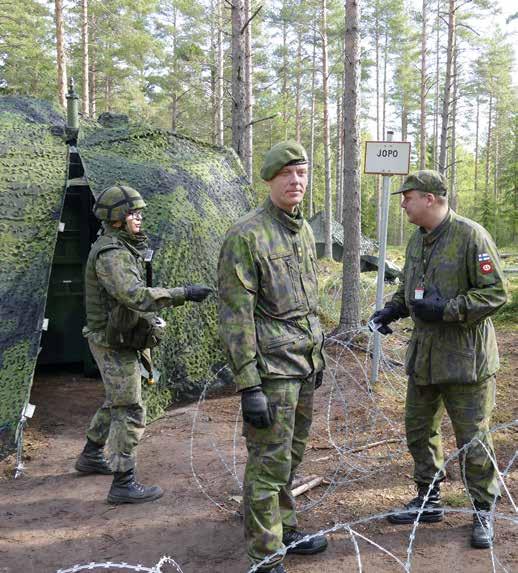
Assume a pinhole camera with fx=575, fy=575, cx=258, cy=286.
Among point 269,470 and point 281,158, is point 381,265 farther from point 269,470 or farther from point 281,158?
point 269,470

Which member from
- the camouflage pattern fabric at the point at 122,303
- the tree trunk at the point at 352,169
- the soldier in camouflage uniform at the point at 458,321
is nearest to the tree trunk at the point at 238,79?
the tree trunk at the point at 352,169

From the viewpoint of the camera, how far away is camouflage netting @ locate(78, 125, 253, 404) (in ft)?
18.6

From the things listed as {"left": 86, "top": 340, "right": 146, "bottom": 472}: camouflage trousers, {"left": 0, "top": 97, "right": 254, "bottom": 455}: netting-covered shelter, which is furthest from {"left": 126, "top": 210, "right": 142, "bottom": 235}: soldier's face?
{"left": 0, "top": 97, "right": 254, "bottom": 455}: netting-covered shelter

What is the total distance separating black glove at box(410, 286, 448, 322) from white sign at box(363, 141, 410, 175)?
272 cm

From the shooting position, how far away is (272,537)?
9.14 feet

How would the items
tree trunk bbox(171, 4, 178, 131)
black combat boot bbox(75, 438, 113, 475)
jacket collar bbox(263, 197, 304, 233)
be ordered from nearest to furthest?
jacket collar bbox(263, 197, 304, 233) → black combat boot bbox(75, 438, 113, 475) → tree trunk bbox(171, 4, 178, 131)

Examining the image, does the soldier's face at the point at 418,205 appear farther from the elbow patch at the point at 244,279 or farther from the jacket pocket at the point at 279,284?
the elbow patch at the point at 244,279

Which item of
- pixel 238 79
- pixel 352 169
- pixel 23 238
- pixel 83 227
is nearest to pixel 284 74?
pixel 238 79

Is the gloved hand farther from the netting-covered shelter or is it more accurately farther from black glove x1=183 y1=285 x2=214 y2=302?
the netting-covered shelter

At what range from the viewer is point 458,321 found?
3.12m

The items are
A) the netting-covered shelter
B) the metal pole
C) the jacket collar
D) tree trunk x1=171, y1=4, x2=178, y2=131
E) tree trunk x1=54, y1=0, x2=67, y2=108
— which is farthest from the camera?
tree trunk x1=171, y1=4, x2=178, y2=131

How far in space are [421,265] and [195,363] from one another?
3058 millimetres

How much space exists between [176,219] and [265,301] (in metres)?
3.31

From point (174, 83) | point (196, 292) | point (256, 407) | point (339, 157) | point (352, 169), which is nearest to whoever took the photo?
point (256, 407)
